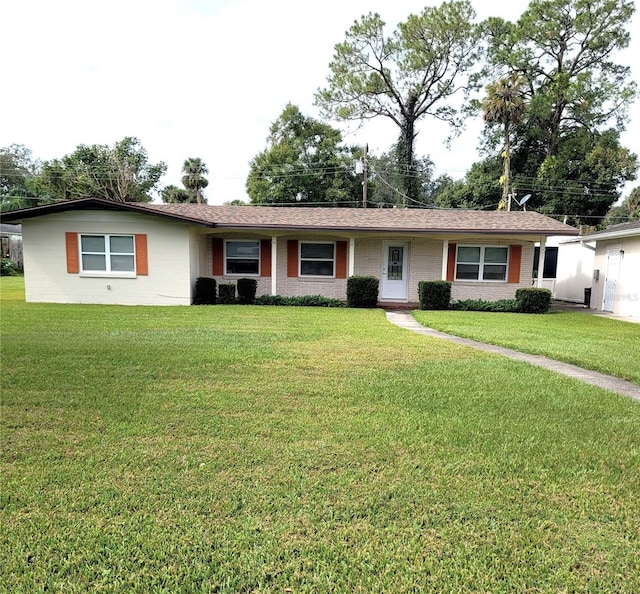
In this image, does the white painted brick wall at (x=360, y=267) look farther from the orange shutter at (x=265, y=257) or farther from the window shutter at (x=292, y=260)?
the orange shutter at (x=265, y=257)

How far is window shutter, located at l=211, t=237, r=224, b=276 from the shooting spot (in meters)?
15.2

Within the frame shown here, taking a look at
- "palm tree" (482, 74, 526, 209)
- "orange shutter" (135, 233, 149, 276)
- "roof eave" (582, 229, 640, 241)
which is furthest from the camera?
"palm tree" (482, 74, 526, 209)

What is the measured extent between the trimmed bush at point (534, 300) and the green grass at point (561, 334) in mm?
388

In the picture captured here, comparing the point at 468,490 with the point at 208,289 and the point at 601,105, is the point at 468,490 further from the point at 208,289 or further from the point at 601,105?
the point at 601,105

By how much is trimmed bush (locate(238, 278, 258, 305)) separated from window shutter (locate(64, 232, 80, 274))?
499cm

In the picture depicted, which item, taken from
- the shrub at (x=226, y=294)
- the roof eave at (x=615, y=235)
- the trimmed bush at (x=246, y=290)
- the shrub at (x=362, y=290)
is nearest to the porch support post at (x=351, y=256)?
the shrub at (x=362, y=290)

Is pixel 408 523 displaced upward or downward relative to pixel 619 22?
downward

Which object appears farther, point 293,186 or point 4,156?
point 4,156

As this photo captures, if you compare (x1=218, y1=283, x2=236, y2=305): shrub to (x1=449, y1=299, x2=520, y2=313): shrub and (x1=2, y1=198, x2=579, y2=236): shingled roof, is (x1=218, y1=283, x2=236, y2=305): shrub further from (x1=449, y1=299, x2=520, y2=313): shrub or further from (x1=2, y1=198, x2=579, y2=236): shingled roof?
(x1=449, y1=299, x2=520, y2=313): shrub

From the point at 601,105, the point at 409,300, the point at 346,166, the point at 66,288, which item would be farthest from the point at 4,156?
the point at 601,105

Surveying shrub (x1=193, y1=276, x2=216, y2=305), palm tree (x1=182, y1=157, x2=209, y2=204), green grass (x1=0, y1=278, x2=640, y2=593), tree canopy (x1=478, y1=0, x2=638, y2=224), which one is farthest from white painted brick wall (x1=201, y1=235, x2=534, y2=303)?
palm tree (x1=182, y1=157, x2=209, y2=204)

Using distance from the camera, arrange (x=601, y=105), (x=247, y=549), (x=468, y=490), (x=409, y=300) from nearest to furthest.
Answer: (x=247, y=549), (x=468, y=490), (x=409, y=300), (x=601, y=105)

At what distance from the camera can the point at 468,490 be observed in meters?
2.78

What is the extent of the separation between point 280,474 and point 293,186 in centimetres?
3125
